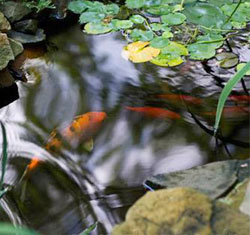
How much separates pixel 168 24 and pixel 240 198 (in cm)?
146

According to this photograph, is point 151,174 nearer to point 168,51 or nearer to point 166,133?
point 166,133

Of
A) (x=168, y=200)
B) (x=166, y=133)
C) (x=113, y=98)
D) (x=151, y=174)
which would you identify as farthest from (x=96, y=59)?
(x=168, y=200)

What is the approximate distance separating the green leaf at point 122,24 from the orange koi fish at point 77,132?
72 centimetres

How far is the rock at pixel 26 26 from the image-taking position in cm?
254

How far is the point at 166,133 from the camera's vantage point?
195 centimetres

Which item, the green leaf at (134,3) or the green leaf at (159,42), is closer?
the green leaf at (159,42)

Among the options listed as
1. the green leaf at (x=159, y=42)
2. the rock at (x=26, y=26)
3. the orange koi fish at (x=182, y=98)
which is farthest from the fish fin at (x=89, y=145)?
the rock at (x=26, y=26)

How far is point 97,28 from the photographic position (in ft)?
8.38

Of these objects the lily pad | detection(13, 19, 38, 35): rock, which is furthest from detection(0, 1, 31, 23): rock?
the lily pad

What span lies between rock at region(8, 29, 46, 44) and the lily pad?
1.22 m

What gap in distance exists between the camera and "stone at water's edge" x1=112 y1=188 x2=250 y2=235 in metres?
1.07

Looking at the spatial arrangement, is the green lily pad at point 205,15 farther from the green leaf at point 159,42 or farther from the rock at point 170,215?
the rock at point 170,215

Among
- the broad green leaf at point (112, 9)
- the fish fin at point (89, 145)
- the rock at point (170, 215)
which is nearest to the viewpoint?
the rock at point (170, 215)

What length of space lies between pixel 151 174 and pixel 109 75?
71 cm
